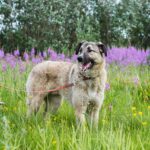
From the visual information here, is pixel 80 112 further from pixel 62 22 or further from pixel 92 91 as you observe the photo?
pixel 62 22

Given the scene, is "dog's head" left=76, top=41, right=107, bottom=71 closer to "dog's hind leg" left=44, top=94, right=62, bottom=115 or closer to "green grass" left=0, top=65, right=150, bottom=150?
"green grass" left=0, top=65, right=150, bottom=150

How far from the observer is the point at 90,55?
6477 mm

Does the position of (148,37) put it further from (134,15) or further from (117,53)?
(117,53)

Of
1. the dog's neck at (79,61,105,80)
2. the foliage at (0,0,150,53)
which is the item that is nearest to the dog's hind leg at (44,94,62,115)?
the dog's neck at (79,61,105,80)

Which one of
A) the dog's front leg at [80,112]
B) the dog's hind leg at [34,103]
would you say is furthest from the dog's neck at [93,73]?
the dog's hind leg at [34,103]

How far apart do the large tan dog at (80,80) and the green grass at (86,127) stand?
0.69 feet

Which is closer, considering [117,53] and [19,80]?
[19,80]

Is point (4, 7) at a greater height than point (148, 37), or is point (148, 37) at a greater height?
point (4, 7)

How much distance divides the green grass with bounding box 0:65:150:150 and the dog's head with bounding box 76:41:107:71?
73 cm

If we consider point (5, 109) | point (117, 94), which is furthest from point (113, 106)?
point (5, 109)

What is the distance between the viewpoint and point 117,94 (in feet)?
26.9

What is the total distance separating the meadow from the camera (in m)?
4.39

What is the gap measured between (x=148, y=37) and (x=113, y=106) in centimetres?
1238

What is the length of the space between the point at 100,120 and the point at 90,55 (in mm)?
955
